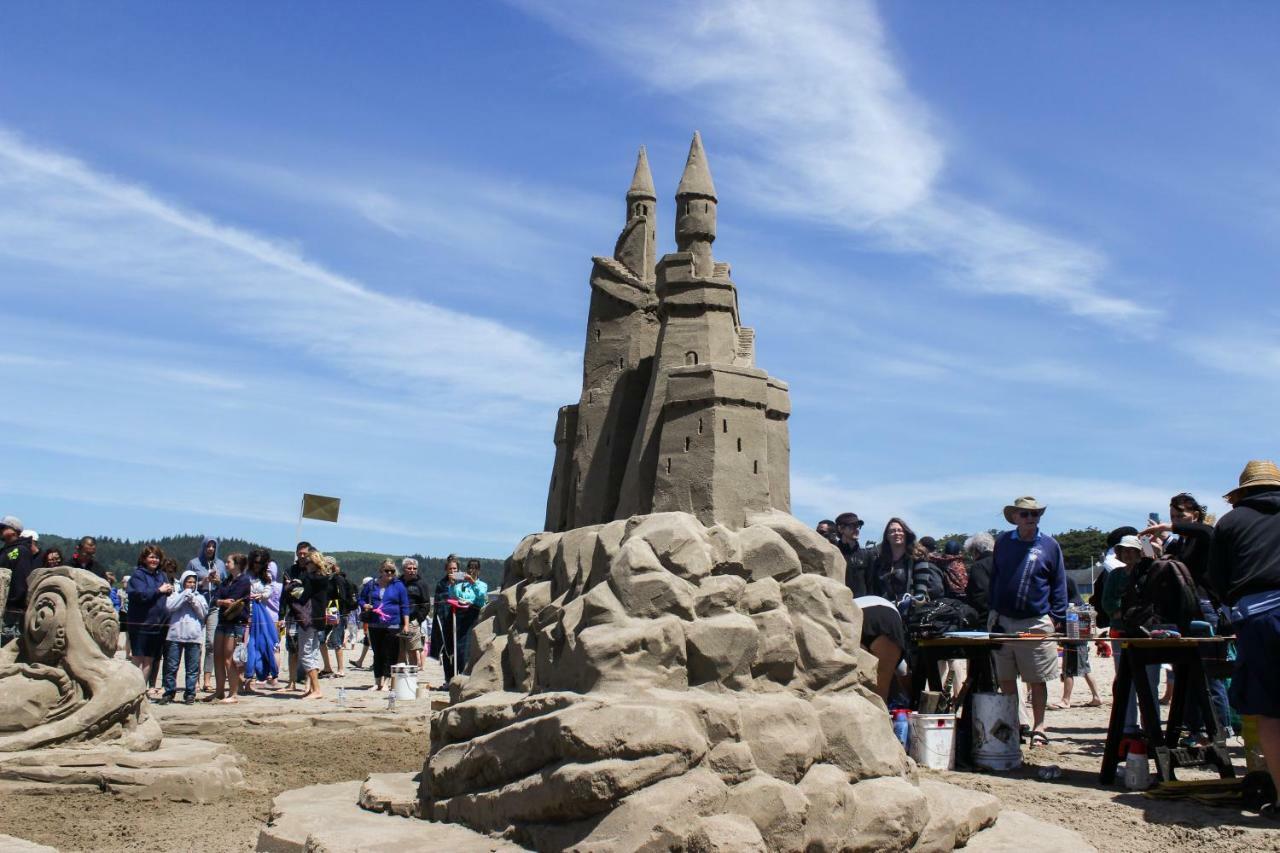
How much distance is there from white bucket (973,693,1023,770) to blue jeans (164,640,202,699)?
26.6 ft

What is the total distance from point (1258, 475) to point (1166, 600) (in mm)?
1795

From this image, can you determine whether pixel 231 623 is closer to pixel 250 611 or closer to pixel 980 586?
pixel 250 611

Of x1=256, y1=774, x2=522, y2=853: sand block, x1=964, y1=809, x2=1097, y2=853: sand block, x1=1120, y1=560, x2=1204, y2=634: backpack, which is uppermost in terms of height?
x1=1120, y1=560, x2=1204, y2=634: backpack

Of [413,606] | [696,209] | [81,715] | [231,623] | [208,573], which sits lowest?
[81,715]

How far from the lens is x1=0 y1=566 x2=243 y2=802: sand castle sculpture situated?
26.8ft

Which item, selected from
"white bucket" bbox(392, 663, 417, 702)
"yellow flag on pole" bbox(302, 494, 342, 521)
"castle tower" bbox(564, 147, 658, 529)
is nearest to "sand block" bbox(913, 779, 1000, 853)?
"castle tower" bbox(564, 147, 658, 529)

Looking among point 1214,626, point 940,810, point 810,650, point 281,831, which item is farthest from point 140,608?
point 1214,626

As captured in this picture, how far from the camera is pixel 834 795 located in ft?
20.5

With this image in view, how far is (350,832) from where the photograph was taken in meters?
6.58

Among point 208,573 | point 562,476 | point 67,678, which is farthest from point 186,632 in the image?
point 562,476

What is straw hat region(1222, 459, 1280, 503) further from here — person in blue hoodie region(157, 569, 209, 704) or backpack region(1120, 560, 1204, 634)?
person in blue hoodie region(157, 569, 209, 704)

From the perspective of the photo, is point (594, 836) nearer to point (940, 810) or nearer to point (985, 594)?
point (940, 810)

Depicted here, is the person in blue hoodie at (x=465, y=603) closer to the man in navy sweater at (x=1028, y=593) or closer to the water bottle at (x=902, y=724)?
the water bottle at (x=902, y=724)

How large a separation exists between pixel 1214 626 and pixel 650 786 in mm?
5496
